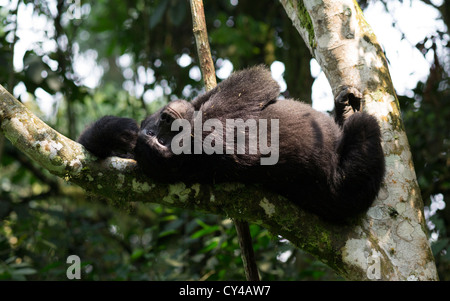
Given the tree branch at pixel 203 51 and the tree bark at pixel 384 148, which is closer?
the tree bark at pixel 384 148

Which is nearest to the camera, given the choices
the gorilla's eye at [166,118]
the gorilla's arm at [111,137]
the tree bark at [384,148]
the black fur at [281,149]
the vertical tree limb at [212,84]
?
the tree bark at [384,148]

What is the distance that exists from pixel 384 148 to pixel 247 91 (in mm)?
1201

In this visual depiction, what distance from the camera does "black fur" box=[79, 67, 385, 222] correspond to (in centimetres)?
350

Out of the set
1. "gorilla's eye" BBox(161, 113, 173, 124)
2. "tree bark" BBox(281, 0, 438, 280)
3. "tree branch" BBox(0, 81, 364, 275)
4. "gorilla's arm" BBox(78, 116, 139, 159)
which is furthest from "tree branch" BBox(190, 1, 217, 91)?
"tree branch" BBox(0, 81, 364, 275)

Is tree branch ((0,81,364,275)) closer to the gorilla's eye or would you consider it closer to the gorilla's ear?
the gorilla's eye

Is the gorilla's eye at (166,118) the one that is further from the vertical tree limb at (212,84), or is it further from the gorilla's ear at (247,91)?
the vertical tree limb at (212,84)

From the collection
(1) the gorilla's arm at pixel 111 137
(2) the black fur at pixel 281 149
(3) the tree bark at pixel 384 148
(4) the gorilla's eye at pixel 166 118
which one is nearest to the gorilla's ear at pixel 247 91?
(2) the black fur at pixel 281 149

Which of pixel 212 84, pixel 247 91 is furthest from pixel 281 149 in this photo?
pixel 212 84

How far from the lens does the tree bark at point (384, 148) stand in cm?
313

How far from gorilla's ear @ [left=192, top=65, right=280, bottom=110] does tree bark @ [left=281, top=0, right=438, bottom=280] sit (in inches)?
19.5

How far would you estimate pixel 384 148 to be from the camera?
3543 millimetres

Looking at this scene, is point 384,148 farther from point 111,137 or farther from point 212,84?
point 111,137

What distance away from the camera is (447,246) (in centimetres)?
457
